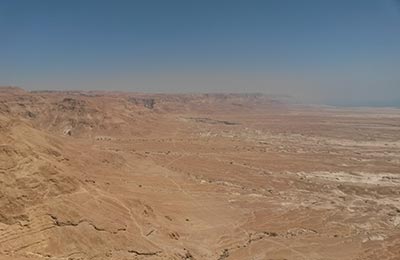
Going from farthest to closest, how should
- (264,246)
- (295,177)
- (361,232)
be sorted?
(295,177)
(361,232)
(264,246)

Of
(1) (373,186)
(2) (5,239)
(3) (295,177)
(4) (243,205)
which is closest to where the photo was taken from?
(2) (5,239)

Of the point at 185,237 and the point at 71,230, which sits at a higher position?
the point at 71,230

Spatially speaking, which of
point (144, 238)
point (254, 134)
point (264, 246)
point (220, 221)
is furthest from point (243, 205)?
point (254, 134)

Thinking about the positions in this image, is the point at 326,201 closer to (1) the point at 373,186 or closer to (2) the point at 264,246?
(1) the point at 373,186

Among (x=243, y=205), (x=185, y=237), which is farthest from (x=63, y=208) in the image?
(x=243, y=205)

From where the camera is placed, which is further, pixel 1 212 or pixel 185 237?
pixel 185 237

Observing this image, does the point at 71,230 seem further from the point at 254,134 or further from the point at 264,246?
the point at 254,134
